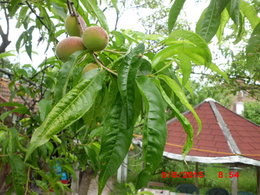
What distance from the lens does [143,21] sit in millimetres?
5910

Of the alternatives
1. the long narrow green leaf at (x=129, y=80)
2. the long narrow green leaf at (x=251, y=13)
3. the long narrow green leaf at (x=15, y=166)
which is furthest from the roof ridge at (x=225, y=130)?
the long narrow green leaf at (x=129, y=80)

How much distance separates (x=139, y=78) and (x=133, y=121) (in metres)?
0.08

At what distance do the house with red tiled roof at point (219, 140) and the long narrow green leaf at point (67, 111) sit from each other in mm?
3601

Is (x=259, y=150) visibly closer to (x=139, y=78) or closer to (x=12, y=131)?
(x=12, y=131)

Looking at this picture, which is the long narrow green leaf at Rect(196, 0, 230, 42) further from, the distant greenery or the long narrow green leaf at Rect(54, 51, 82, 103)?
the distant greenery

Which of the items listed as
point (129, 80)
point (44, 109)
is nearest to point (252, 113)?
point (44, 109)

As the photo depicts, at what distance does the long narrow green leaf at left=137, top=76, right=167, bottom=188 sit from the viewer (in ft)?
1.32

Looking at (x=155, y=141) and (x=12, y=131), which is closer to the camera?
(x=155, y=141)

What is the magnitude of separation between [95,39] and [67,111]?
0.74ft

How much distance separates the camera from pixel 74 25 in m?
0.71

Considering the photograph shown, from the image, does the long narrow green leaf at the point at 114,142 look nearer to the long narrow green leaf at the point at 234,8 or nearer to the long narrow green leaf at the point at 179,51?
the long narrow green leaf at the point at 179,51

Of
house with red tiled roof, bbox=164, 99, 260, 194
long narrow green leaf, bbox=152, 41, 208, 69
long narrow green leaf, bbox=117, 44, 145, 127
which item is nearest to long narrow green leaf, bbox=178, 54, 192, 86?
long narrow green leaf, bbox=152, 41, 208, 69

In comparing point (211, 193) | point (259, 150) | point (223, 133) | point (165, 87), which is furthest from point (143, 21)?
point (165, 87)

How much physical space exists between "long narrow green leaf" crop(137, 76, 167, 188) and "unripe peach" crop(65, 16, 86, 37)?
33 cm
